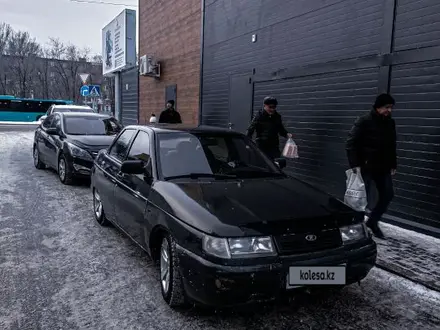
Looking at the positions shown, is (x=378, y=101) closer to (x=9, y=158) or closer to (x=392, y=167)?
(x=392, y=167)

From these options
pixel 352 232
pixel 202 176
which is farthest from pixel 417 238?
pixel 202 176

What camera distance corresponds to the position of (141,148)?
422cm

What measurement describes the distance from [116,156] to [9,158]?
8921mm

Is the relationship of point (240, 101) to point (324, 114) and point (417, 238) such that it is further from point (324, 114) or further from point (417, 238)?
point (417, 238)

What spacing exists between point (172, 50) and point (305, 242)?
12.3 meters

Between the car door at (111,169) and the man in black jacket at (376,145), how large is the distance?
8.92ft

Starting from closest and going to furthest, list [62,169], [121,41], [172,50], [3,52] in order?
[62,169], [172,50], [121,41], [3,52]

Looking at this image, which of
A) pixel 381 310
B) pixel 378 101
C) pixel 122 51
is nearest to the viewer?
pixel 381 310

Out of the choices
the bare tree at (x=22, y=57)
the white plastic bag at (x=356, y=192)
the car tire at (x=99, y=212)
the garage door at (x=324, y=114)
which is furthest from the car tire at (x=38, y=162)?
the bare tree at (x=22, y=57)

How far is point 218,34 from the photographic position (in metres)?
10.9

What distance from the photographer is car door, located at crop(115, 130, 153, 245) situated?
3.70m

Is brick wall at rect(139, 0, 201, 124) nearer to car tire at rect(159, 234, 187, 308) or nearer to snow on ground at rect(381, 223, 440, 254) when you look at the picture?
snow on ground at rect(381, 223, 440, 254)

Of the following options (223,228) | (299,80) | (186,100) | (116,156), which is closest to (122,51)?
(186,100)

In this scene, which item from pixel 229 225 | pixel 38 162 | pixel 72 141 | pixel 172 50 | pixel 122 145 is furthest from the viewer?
pixel 172 50
